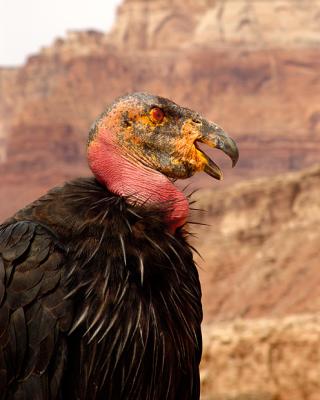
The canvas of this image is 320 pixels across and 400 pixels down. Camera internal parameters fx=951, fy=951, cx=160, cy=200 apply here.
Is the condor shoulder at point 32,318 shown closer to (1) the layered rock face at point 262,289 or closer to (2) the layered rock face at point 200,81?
(1) the layered rock face at point 262,289

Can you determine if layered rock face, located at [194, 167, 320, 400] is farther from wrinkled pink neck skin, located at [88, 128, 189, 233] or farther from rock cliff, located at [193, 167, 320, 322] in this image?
wrinkled pink neck skin, located at [88, 128, 189, 233]

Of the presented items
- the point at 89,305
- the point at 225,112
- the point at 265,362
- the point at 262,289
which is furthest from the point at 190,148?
the point at 225,112

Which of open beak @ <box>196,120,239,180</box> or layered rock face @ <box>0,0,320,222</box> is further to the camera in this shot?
layered rock face @ <box>0,0,320,222</box>

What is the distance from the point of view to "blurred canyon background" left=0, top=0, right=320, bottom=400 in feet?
112

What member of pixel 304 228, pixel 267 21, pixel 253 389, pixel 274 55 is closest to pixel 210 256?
pixel 304 228

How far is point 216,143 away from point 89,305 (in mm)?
1069

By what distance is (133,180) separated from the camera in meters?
4.73

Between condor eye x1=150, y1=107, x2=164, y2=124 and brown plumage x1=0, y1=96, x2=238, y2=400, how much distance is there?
1.59 ft

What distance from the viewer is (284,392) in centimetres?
1032

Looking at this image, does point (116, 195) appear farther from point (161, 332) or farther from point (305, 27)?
point (305, 27)

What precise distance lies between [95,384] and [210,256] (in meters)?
34.9

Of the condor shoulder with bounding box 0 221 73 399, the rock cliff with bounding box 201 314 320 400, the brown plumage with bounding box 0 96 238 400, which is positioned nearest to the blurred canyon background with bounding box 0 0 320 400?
the rock cliff with bounding box 201 314 320 400

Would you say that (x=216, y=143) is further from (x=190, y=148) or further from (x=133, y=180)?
(x=133, y=180)

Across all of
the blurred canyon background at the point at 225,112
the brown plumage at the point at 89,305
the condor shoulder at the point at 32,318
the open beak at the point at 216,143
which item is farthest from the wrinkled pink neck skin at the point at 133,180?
the blurred canyon background at the point at 225,112
